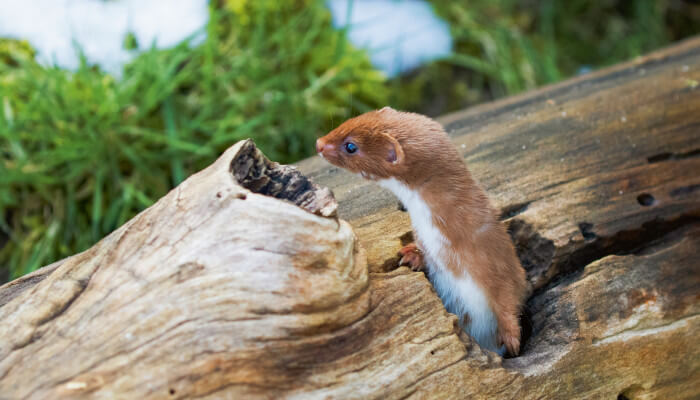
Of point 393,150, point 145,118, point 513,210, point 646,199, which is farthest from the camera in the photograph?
point 145,118

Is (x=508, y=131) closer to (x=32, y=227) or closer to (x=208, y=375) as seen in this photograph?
(x=208, y=375)

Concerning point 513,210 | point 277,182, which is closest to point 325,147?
point 277,182

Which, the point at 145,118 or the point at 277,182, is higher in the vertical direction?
the point at 145,118

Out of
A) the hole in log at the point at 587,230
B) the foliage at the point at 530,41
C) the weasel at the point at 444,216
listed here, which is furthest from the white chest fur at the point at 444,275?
the foliage at the point at 530,41

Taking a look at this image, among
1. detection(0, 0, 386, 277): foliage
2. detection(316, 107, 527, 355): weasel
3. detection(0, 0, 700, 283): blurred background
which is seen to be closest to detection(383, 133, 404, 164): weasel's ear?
detection(316, 107, 527, 355): weasel

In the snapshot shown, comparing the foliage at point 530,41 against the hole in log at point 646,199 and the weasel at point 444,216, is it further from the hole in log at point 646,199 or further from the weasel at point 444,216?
the weasel at point 444,216

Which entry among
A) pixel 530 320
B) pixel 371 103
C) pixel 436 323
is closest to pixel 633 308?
pixel 530 320

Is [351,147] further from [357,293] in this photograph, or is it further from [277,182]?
[357,293]
